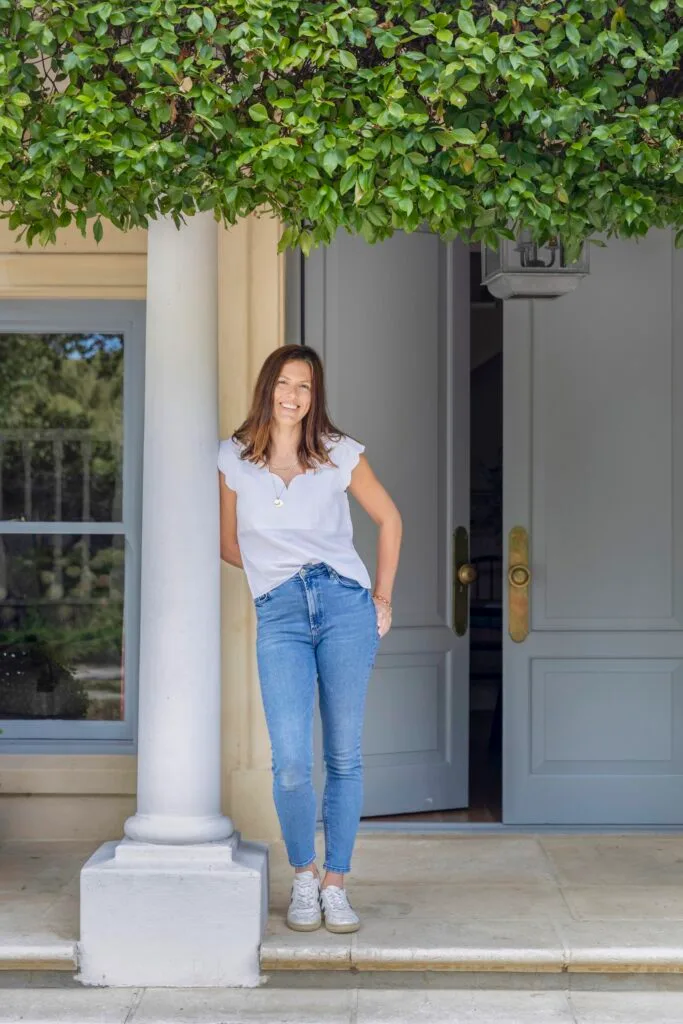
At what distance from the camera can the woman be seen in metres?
3.71

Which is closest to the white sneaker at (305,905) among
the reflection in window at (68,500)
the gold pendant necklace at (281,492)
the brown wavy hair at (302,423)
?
the gold pendant necklace at (281,492)

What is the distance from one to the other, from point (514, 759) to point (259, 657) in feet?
5.41

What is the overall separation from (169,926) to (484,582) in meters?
4.68

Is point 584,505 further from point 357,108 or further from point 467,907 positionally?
point 357,108

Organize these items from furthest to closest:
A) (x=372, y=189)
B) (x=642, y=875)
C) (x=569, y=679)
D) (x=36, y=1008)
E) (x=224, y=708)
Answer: (x=569, y=679) < (x=224, y=708) < (x=642, y=875) < (x=36, y=1008) < (x=372, y=189)

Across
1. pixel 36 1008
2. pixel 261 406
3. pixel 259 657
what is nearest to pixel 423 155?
pixel 261 406

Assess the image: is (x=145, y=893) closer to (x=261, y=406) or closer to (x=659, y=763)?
(x=261, y=406)

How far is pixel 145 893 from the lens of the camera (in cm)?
361

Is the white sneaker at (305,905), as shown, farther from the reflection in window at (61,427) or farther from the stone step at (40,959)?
the reflection in window at (61,427)

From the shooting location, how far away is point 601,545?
16.5 feet

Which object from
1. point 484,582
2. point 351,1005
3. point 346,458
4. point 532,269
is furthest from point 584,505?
point 484,582

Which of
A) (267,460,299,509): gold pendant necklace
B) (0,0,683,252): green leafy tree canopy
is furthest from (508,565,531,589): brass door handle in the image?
(0,0,683,252): green leafy tree canopy

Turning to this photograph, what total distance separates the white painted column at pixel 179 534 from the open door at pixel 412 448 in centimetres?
128

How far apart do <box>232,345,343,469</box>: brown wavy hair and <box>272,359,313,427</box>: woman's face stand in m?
0.01
